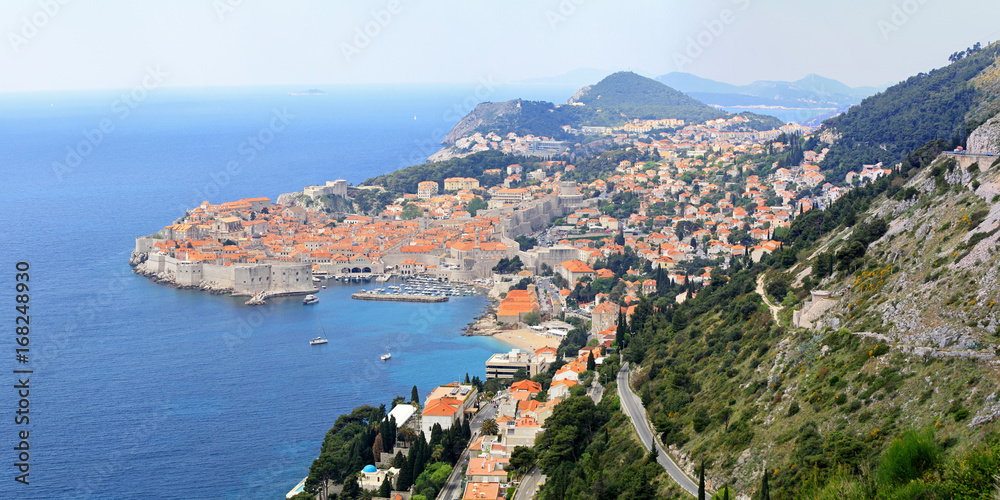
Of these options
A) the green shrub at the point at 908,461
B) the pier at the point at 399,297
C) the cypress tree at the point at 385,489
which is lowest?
the cypress tree at the point at 385,489

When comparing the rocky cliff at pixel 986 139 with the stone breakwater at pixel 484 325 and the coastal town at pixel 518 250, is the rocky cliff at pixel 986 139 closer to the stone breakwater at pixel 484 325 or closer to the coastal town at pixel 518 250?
the coastal town at pixel 518 250

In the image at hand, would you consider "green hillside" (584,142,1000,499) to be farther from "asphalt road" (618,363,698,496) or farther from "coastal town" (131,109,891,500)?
"coastal town" (131,109,891,500)

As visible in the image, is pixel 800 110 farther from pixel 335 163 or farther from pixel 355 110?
pixel 335 163

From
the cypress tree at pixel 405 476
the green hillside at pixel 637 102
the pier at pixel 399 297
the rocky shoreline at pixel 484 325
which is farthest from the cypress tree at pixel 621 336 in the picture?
the green hillside at pixel 637 102

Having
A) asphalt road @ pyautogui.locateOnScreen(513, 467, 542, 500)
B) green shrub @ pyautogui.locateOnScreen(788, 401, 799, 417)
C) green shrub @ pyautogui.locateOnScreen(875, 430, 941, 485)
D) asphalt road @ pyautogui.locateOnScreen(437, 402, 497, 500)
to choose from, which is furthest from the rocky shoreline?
green shrub @ pyautogui.locateOnScreen(875, 430, 941, 485)

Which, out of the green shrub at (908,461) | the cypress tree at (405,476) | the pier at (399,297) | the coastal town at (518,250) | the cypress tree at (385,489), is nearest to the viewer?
the green shrub at (908,461)
